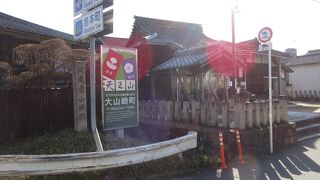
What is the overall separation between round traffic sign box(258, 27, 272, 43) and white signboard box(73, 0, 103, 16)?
482 centimetres

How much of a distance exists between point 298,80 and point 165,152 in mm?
29389

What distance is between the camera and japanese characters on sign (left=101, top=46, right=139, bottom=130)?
8148 millimetres

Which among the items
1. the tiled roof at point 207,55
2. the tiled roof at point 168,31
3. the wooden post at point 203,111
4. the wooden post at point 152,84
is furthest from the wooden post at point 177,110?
the tiled roof at point 168,31

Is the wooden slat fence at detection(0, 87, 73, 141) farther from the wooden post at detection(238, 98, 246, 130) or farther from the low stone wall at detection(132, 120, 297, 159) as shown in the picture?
the wooden post at detection(238, 98, 246, 130)

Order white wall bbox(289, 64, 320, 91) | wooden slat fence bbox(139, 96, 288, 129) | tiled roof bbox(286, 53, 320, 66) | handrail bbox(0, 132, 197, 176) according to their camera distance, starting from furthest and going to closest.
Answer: tiled roof bbox(286, 53, 320, 66), white wall bbox(289, 64, 320, 91), wooden slat fence bbox(139, 96, 288, 129), handrail bbox(0, 132, 197, 176)

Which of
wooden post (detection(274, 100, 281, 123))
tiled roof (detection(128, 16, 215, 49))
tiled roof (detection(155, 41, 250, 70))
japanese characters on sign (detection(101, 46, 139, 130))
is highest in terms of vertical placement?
tiled roof (detection(128, 16, 215, 49))

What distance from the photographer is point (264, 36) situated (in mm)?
8914

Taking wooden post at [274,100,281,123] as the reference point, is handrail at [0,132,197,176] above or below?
below

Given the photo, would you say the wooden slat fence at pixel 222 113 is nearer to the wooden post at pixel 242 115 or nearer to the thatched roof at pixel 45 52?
the wooden post at pixel 242 115

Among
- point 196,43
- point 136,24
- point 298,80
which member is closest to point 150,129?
point 196,43

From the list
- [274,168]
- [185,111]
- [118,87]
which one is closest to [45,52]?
[118,87]

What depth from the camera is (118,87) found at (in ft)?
27.7

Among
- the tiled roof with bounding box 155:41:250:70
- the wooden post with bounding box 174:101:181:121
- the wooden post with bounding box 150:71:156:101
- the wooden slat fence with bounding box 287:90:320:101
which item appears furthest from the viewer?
the wooden slat fence with bounding box 287:90:320:101

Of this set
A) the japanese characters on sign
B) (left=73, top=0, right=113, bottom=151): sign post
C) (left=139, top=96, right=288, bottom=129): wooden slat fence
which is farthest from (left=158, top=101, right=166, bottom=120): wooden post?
(left=73, top=0, right=113, bottom=151): sign post
